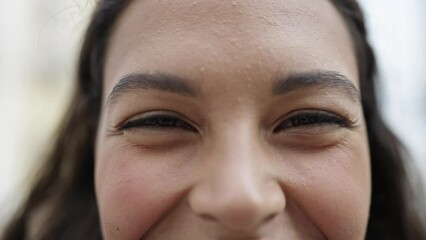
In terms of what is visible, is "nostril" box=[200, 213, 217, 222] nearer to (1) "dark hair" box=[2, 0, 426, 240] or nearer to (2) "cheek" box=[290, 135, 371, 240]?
(2) "cheek" box=[290, 135, 371, 240]

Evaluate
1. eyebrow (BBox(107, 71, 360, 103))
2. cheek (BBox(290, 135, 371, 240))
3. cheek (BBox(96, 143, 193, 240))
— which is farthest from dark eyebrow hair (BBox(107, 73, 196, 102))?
cheek (BBox(290, 135, 371, 240))

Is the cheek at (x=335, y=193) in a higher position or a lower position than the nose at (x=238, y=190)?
lower

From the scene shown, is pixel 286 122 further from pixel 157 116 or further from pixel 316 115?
pixel 157 116

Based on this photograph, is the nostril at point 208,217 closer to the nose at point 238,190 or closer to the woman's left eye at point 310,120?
the nose at point 238,190

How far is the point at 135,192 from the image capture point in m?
0.84

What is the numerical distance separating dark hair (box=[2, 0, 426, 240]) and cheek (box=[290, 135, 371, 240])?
11.2 inches

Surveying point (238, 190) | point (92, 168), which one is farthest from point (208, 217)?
point (92, 168)

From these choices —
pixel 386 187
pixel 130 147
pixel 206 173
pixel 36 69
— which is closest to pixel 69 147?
pixel 130 147

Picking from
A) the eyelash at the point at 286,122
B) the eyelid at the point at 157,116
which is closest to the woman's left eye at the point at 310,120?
the eyelash at the point at 286,122

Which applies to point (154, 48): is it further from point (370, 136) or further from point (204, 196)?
point (370, 136)

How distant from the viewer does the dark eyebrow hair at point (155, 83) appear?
84cm

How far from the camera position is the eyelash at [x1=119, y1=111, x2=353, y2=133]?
869mm

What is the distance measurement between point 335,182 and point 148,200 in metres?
0.29

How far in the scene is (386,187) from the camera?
119 centimetres
